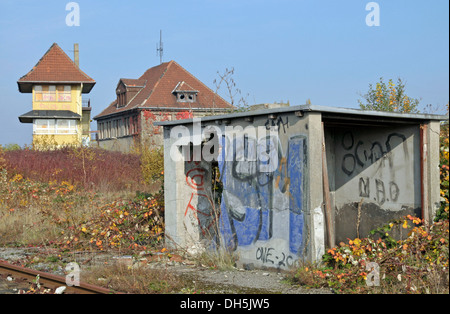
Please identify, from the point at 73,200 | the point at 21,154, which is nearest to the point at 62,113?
the point at 21,154

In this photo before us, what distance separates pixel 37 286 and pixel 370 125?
705cm

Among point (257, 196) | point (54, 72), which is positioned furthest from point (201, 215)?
point (54, 72)

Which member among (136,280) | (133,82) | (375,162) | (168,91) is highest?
(133,82)

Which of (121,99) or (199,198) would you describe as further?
(121,99)

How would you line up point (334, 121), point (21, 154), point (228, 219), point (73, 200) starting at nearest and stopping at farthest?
point (334, 121), point (228, 219), point (73, 200), point (21, 154)

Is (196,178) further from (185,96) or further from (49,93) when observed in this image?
(49,93)

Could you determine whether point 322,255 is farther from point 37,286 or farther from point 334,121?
point 37,286

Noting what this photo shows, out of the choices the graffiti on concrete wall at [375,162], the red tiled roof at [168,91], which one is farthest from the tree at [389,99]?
the red tiled roof at [168,91]

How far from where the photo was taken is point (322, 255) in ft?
30.2

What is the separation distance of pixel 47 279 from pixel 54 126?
4260 cm

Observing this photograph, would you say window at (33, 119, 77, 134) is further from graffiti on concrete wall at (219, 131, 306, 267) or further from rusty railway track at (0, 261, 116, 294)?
graffiti on concrete wall at (219, 131, 306, 267)

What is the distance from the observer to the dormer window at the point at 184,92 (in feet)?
153

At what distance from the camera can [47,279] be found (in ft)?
31.3

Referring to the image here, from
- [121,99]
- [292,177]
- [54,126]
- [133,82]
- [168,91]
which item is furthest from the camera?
[121,99]
